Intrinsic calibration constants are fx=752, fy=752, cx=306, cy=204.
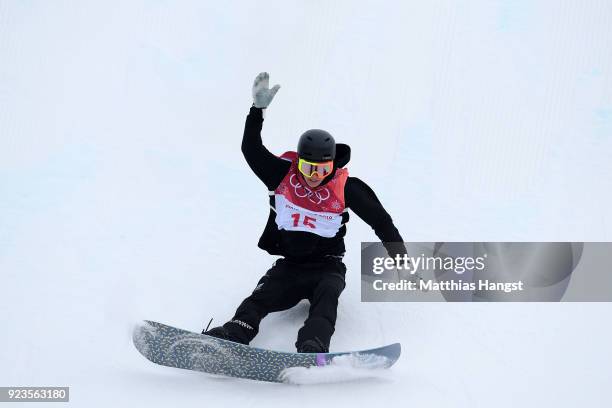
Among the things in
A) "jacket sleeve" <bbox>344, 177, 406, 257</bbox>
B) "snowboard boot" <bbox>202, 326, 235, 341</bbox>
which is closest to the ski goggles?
"jacket sleeve" <bbox>344, 177, 406, 257</bbox>

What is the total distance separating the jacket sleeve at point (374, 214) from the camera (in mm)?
4453

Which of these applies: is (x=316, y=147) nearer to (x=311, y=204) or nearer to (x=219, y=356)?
(x=311, y=204)

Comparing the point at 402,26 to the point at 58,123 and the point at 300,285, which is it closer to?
the point at 58,123

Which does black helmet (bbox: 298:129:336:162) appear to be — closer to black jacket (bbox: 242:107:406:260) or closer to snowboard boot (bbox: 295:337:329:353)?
black jacket (bbox: 242:107:406:260)

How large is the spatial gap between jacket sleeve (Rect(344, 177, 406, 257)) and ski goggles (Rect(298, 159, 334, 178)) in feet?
0.70

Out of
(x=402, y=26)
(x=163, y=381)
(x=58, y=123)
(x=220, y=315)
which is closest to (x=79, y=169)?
(x=58, y=123)

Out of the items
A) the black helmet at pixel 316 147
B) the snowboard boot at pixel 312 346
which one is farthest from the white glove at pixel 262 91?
the snowboard boot at pixel 312 346

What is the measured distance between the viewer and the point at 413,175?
6680mm

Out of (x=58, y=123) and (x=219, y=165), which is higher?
(x=58, y=123)

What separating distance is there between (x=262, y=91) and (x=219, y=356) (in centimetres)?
154

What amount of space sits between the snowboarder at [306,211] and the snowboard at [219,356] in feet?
1.74

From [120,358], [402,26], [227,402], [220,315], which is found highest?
→ [402,26]

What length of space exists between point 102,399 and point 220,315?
110cm

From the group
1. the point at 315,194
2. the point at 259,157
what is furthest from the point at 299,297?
the point at 259,157
